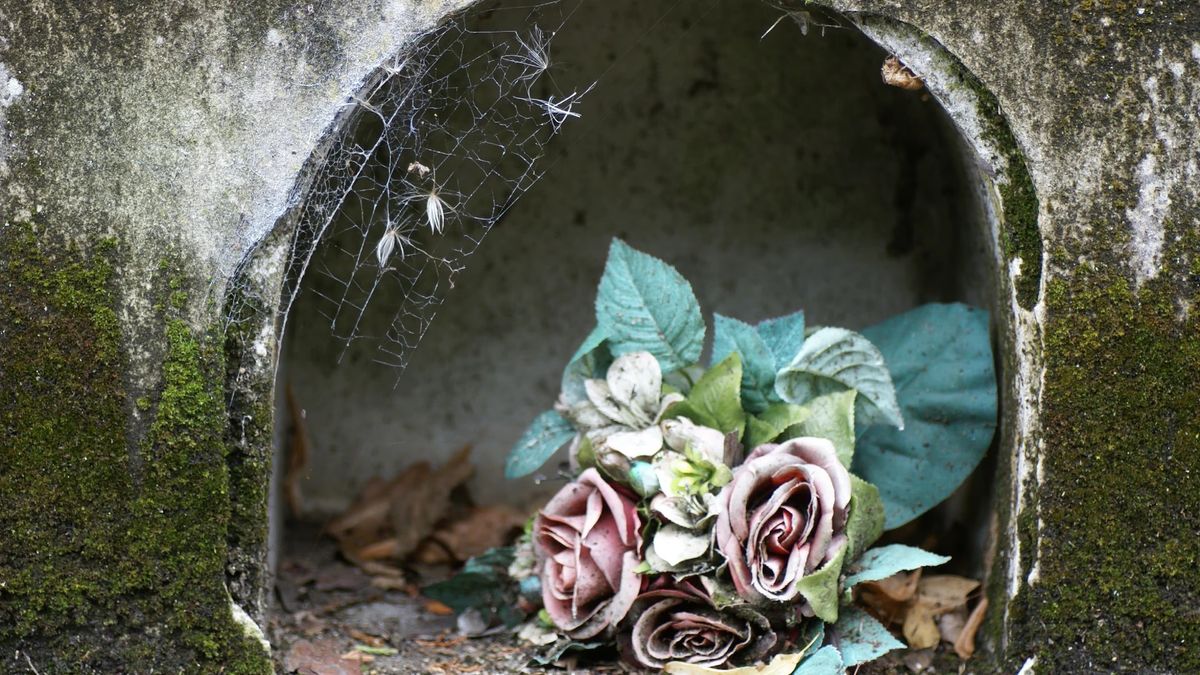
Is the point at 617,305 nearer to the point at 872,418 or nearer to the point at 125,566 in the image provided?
the point at 872,418

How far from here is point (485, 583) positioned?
2182mm

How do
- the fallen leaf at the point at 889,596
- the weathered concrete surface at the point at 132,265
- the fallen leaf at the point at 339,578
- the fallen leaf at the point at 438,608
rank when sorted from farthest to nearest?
the fallen leaf at the point at 339,578
the fallen leaf at the point at 438,608
the fallen leaf at the point at 889,596
the weathered concrete surface at the point at 132,265

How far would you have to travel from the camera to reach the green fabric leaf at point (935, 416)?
2.06 metres

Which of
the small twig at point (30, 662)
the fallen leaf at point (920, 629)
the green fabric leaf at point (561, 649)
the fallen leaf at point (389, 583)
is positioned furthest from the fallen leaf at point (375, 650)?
the fallen leaf at point (920, 629)

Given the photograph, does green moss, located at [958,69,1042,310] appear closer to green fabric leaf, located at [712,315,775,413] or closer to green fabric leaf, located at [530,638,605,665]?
green fabric leaf, located at [712,315,775,413]

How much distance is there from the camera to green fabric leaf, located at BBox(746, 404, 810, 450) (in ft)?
6.32

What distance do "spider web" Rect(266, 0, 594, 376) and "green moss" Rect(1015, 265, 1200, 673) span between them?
0.89 m

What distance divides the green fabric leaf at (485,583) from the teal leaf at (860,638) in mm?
656

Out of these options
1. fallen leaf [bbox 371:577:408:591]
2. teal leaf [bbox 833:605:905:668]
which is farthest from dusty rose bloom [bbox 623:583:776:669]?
fallen leaf [bbox 371:577:408:591]

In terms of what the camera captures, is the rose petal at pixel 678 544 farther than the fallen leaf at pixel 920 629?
No

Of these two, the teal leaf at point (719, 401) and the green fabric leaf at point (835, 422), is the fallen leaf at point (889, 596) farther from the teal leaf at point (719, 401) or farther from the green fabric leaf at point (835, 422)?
the teal leaf at point (719, 401)

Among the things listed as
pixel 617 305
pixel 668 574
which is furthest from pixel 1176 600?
pixel 617 305

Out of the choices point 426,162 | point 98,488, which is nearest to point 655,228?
point 426,162

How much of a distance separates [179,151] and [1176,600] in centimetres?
165
